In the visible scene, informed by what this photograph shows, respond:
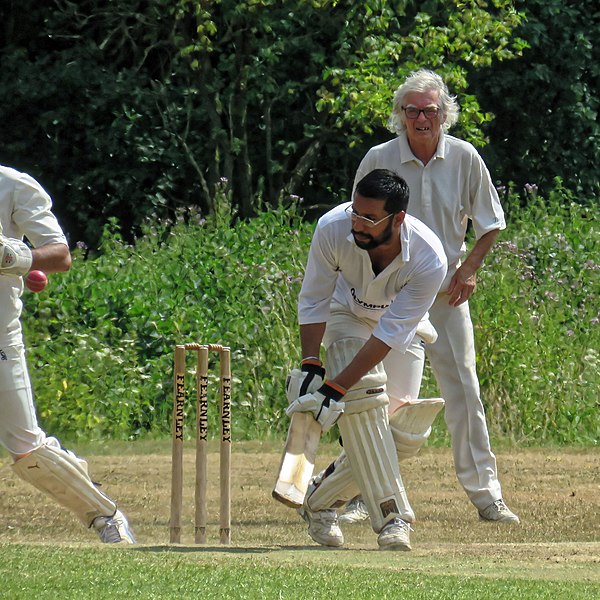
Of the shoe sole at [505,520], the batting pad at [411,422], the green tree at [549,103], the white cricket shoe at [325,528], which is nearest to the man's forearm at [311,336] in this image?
the batting pad at [411,422]

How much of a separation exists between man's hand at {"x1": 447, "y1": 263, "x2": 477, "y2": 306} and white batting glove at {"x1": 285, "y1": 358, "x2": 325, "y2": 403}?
139 centimetres

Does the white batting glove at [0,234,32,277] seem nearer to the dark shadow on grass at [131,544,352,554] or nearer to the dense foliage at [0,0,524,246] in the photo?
the dark shadow on grass at [131,544,352,554]

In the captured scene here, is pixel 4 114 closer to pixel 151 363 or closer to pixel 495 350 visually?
pixel 151 363

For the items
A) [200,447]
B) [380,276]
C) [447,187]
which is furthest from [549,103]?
[200,447]

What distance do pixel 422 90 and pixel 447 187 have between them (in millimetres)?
537

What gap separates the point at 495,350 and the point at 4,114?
380 inches

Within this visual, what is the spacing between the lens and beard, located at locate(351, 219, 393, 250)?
269 inches

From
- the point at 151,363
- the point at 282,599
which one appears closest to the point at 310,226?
the point at 151,363

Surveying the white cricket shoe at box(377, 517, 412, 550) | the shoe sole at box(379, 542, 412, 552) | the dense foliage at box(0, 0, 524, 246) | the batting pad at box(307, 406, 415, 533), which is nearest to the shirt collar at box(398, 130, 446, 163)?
the batting pad at box(307, 406, 415, 533)

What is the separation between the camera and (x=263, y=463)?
1089 centimetres

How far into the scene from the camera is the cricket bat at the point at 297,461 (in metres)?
6.45

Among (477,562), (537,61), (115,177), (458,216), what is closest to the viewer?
(477,562)

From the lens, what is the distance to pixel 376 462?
22.8 ft

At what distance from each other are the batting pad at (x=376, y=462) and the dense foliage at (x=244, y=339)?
221 inches
